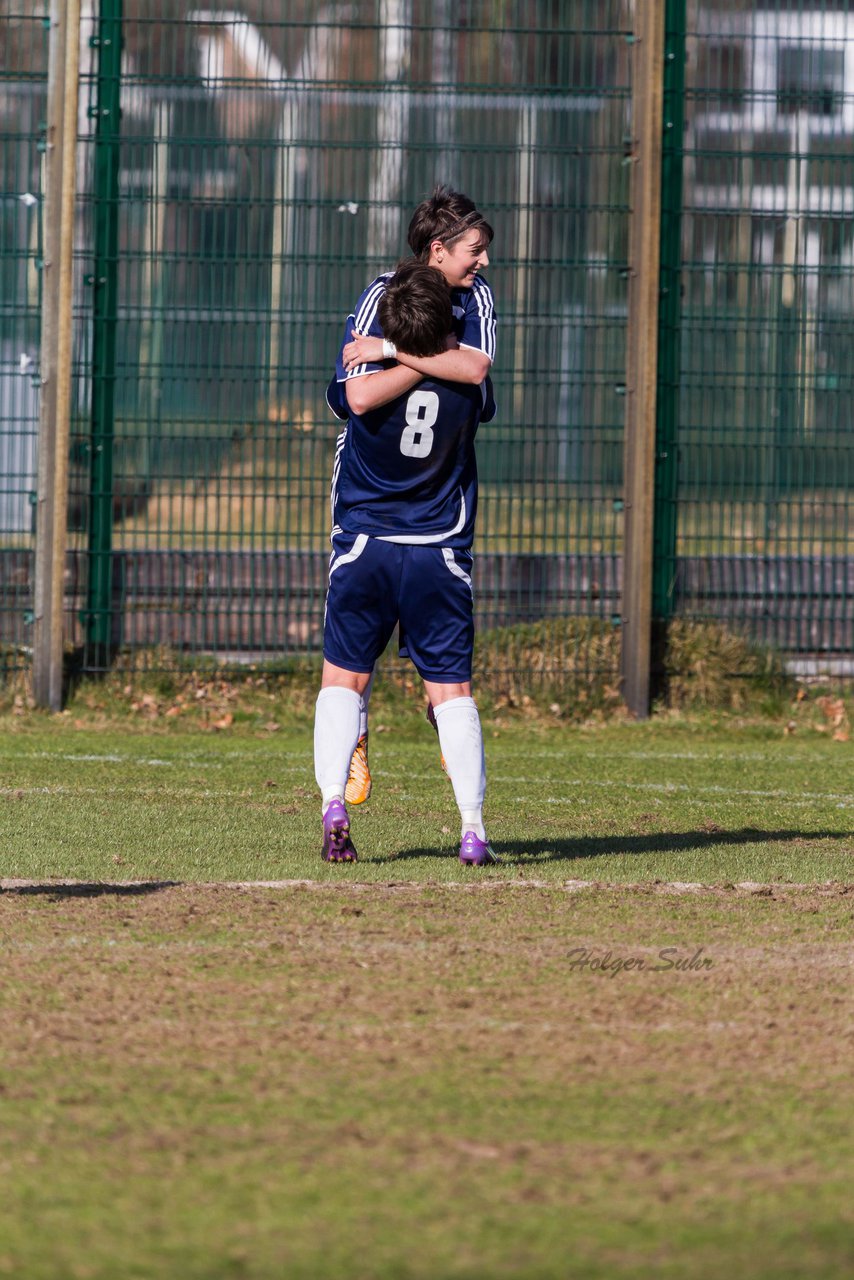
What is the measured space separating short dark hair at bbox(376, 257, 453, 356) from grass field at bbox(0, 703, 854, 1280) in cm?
163

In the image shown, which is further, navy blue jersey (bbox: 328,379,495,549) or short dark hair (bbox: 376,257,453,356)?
navy blue jersey (bbox: 328,379,495,549)

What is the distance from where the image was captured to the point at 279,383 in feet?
35.7

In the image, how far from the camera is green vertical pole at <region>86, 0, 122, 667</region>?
1070 centimetres

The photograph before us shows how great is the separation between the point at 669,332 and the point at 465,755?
5.72 meters

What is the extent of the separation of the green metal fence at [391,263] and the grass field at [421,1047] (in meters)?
3.82

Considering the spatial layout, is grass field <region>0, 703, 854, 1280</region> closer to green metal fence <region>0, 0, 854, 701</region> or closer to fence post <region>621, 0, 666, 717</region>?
fence post <region>621, 0, 666, 717</region>

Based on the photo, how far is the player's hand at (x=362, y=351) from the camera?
18.9 ft

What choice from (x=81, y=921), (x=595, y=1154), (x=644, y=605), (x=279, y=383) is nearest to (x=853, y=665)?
(x=644, y=605)

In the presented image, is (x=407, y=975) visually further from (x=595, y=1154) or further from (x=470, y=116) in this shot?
(x=470, y=116)

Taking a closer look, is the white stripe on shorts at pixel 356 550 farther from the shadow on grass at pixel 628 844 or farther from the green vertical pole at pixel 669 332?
the green vertical pole at pixel 669 332

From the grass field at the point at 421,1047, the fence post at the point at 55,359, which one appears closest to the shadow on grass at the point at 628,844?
the grass field at the point at 421,1047

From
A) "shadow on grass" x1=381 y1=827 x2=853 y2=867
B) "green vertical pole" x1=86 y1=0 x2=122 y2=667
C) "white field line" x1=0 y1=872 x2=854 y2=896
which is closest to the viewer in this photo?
"white field line" x1=0 y1=872 x2=854 y2=896

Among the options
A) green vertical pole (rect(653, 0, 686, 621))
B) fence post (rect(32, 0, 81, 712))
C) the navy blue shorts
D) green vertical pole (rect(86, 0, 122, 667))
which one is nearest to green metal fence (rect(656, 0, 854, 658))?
green vertical pole (rect(653, 0, 686, 621))

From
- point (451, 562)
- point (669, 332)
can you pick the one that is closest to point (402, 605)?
point (451, 562)
